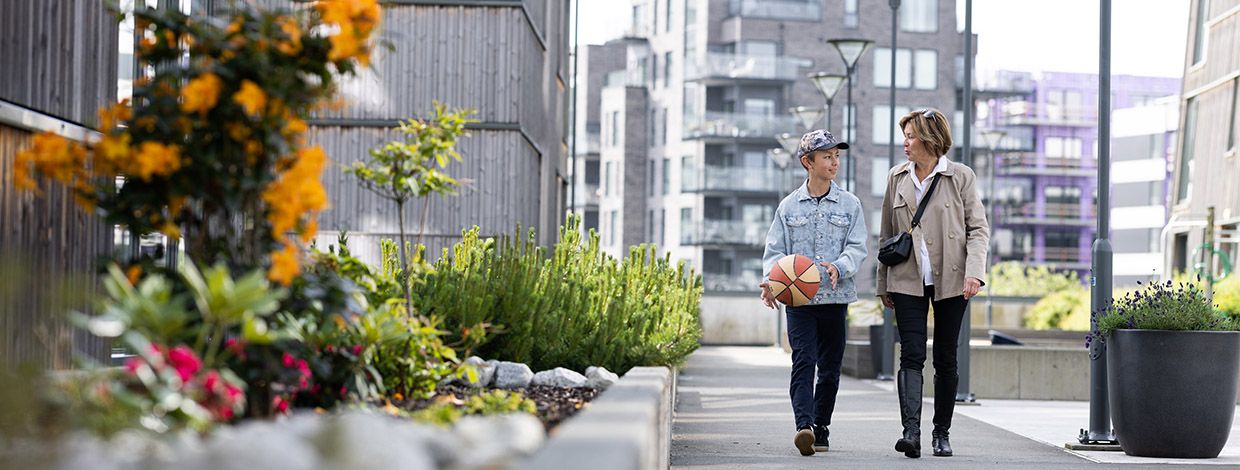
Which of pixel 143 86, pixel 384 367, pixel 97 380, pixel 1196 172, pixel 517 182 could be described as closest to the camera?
pixel 97 380

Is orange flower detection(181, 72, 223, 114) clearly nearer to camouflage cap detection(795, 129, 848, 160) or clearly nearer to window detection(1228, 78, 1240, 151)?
camouflage cap detection(795, 129, 848, 160)

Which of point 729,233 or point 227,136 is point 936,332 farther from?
point 729,233

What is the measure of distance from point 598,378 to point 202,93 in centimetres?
389

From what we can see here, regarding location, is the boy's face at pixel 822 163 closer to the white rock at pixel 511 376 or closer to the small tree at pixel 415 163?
the white rock at pixel 511 376

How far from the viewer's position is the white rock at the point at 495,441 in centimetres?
425

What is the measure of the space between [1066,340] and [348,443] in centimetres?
2852

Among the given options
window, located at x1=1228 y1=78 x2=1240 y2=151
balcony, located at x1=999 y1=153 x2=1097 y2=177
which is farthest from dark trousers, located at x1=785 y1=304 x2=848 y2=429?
balcony, located at x1=999 y1=153 x2=1097 y2=177

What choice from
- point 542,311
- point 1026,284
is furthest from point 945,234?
point 1026,284

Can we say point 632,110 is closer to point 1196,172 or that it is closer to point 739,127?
point 739,127

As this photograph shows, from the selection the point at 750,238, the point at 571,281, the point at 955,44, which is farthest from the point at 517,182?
the point at 955,44

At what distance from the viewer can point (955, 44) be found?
256 feet

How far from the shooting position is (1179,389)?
32.9 ft

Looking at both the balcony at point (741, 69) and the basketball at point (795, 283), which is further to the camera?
the balcony at point (741, 69)

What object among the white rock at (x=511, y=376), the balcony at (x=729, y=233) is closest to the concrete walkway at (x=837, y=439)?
the white rock at (x=511, y=376)
